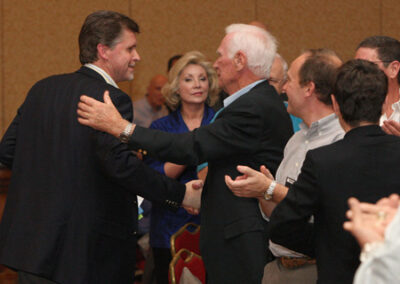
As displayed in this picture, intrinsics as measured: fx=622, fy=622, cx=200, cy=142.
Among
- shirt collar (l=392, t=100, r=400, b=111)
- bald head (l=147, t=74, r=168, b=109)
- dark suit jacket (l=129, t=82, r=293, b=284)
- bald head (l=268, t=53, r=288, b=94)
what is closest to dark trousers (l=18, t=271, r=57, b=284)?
dark suit jacket (l=129, t=82, r=293, b=284)

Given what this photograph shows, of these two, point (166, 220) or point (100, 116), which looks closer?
point (100, 116)

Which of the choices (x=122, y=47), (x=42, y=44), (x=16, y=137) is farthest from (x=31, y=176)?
(x=42, y=44)

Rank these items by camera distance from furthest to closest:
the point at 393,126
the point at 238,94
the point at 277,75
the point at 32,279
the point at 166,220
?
the point at 277,75
the point at 166,220
the point at 238,94
the point at 32,279
the point at 393,126

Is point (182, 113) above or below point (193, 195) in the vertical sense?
above

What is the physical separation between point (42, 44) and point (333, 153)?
502 centimetres

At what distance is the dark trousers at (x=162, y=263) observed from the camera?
3922mm

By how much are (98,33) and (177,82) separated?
1397 mm

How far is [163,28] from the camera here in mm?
6832

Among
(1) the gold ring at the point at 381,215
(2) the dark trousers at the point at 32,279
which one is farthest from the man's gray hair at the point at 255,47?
(1) the gold ring at the point at 381,215

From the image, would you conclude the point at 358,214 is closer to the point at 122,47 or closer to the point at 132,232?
the point at 132,232

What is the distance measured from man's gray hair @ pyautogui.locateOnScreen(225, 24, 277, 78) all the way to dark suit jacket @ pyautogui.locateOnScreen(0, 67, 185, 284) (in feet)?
1.92

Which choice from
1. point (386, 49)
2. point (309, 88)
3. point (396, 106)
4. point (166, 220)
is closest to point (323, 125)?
point (309, 88)

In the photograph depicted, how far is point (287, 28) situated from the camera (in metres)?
7.20

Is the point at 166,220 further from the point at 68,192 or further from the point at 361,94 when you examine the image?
the point at 361,94
